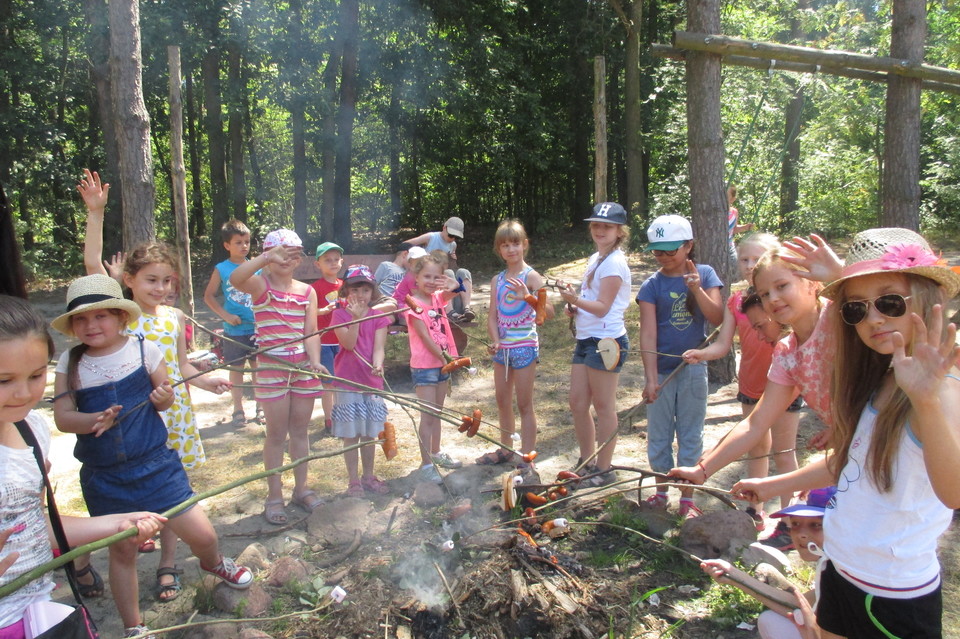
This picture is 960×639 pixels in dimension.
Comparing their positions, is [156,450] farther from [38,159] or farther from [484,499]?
[38,159]

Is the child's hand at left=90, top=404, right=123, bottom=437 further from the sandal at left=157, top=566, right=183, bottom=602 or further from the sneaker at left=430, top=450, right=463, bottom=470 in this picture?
the sneaker at left=430, top=450, right=463, bottom=470

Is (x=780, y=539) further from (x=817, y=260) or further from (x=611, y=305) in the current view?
(x=817, y=260)

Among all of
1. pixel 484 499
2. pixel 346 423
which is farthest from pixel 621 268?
pixel 346 423

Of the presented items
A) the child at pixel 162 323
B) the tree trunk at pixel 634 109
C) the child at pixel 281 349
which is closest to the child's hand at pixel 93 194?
the child at pixel 162 323

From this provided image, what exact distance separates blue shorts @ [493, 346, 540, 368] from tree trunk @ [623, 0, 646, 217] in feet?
41.3

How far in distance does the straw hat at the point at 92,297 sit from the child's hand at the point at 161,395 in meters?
0.38

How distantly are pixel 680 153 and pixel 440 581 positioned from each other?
18.1 metres

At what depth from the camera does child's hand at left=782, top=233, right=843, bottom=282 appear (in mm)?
1958

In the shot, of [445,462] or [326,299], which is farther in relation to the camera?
[326,299]

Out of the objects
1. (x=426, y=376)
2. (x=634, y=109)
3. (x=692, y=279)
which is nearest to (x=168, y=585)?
(x=426, y=376)

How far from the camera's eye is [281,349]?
3949mm

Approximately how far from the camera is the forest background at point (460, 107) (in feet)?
46.0

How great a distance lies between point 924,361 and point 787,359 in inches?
42.6

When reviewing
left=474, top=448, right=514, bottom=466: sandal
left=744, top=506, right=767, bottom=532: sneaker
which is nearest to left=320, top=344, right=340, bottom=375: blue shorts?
left=474, top=448, right=514, bottom=466: sandal
